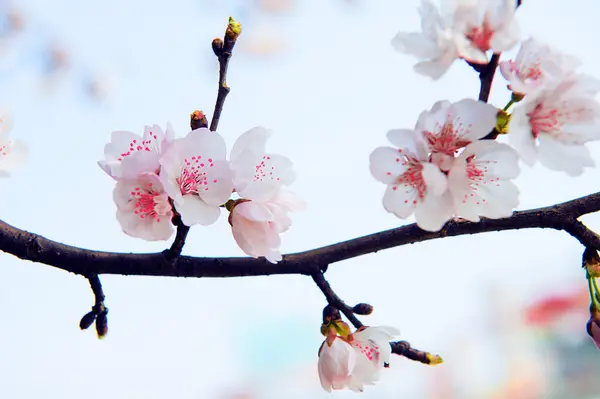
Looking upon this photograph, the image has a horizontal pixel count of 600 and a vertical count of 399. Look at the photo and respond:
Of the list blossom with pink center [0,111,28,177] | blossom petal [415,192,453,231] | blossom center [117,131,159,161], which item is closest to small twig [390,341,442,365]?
blossom petal [415,192,453,231]

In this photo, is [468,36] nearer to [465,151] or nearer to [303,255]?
[465,151]

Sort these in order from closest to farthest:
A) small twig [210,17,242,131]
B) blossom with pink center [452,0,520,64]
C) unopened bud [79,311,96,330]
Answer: blossom with pink center [452,0,520,64] < small twig [210,17,242,131] < unopened bud [79,311,96,330]

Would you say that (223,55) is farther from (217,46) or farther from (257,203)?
(257,203)

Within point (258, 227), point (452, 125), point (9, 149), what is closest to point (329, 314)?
point (258, 227)

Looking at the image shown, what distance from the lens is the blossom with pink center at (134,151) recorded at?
1.57 feet

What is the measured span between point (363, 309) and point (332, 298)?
0.16ft

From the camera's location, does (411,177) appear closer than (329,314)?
Yes

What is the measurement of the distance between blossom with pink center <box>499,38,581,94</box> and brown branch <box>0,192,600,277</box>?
0.16 m

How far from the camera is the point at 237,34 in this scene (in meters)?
0.54

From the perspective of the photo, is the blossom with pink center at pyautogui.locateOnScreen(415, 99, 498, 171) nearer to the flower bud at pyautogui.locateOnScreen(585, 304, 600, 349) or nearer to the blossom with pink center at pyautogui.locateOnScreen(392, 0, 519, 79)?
the blossom with pink center at pyautogui.locateOnScreen(392, 0, 519, 79)

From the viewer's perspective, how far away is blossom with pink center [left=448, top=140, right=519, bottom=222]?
0.44m

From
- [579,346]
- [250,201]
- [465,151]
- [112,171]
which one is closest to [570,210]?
[465,151]

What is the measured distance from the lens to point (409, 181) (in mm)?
463

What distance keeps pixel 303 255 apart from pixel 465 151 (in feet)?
0.69
